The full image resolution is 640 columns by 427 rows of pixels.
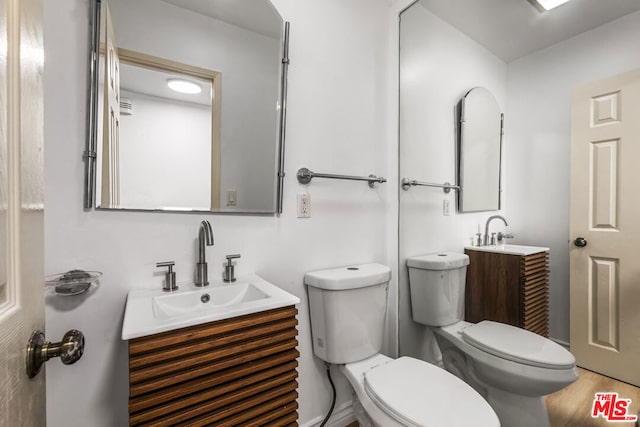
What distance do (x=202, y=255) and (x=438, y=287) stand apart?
1219 millimetres

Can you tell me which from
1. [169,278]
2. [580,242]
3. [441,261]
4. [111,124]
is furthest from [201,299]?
[580,242]

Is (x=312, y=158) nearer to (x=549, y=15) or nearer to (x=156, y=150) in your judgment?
(x=156, y=150)

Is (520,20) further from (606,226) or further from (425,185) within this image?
(606,226)

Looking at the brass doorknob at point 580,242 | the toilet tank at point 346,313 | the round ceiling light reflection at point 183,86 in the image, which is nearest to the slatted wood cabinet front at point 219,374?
the toilet tank at point 346,313

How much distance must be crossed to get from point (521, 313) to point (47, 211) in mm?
1891

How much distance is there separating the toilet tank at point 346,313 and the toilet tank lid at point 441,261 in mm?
339

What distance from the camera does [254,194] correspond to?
1.29 m

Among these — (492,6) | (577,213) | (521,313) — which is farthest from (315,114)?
(521,313)

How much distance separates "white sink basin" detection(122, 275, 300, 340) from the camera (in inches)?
30.1

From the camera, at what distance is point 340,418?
150cm

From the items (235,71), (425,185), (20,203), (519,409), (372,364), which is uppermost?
(235,71)

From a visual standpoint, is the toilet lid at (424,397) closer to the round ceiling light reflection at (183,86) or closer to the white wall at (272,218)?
the white wall at (272,218)

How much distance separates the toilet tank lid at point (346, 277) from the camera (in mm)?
1286

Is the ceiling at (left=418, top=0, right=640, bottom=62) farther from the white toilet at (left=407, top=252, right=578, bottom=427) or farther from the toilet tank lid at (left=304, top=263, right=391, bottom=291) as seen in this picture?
the toilet tank lid at (left=304, top=263, right=391, bottom=291)
